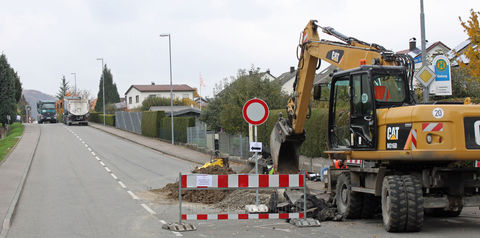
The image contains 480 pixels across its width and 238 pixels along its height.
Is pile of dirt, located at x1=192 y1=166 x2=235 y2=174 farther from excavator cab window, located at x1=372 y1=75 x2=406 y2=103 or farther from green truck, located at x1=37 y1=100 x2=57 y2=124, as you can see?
green truck, located at x1=37 y1=100 x2=57 y2=124

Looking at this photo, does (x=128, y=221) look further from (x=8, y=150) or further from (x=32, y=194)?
(x=8, y=150)

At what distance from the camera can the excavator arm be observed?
466 inches

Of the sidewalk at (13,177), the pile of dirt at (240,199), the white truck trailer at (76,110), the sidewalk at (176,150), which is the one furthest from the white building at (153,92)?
the pile of dirt at (240,199)

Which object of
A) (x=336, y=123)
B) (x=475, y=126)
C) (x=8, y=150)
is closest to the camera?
(x=475, y=126)

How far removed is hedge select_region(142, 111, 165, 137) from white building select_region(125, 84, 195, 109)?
2138 inches

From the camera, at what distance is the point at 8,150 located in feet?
115

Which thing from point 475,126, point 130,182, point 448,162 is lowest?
point 130,182

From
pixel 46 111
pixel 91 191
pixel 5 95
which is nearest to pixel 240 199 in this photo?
pixel 91 191

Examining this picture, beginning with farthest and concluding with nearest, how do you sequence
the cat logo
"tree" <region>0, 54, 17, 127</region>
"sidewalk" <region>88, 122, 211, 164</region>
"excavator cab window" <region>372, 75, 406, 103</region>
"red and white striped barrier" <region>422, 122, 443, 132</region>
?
"tree" <region>0, 54, 17, 127</region> < "sidewalk" <region>88, 122, 211, 164</region> < "excavator cab window" <region>372, 75, 406, 103</region> < the cat logo < "red and white striped barrier" <region>422, 122, 443, 132</region>

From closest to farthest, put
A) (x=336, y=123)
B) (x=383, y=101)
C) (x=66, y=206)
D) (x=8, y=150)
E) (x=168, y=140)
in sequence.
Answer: (x=383, y=101)
(x=336, y=123)
(x=66, y=206)
(x=8, y=150)
(x=168, y=140)

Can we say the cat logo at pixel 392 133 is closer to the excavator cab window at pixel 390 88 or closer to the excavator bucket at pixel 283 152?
the excavator cab window at pixel 390 88

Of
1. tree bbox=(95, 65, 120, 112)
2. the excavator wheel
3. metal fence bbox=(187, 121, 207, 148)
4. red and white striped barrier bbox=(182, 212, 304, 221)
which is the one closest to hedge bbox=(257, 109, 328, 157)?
red and white striped barrier bbox=(182, 212, 304, 221)

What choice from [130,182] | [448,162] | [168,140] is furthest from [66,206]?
[168,140]

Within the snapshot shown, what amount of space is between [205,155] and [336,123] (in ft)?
79.8
